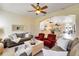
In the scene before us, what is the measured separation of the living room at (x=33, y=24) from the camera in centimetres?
230

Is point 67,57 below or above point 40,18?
below

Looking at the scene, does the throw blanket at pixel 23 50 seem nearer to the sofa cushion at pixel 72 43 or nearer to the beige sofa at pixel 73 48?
the beige sofa at pixel 73 48

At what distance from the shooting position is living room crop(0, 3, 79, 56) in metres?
2.30

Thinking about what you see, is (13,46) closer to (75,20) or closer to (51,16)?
(51,16)

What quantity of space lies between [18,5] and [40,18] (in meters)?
0.44

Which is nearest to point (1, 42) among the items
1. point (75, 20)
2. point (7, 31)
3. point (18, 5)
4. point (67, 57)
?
point (7, 31)

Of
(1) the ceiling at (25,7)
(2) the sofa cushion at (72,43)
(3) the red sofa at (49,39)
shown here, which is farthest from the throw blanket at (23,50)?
(2) the sofa cushion at (72,43)

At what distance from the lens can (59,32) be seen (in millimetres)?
2352

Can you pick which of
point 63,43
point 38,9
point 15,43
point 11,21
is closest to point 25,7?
point 38,9

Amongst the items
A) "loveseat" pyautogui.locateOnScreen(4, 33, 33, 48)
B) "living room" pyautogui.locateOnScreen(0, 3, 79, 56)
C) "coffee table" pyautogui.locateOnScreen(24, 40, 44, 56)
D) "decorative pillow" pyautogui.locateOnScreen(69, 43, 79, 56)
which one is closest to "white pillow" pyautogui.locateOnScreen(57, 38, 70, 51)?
"living room" pyautogui.locateOnScreen(0, 3, 79, 56)

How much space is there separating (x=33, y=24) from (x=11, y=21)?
0.38 metres

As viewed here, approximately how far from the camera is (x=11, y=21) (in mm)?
2340

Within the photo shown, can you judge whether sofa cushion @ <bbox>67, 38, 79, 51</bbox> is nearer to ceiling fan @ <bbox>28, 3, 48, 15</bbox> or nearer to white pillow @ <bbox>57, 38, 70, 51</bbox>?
white pillow @ <bbox>57, 38, 70, 51</bbox>

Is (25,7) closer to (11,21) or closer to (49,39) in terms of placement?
(11,21)
